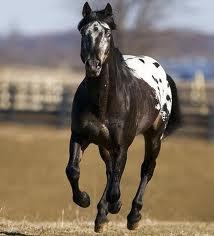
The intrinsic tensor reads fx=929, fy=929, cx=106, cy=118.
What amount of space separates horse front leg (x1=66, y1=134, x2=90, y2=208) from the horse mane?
1.19 metres

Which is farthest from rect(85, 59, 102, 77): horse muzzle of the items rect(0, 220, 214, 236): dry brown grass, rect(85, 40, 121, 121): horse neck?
rect(0, 220, 214, 236): dry brown grass

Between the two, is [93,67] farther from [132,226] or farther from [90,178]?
[90,178]

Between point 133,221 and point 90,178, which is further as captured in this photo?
point 90,178

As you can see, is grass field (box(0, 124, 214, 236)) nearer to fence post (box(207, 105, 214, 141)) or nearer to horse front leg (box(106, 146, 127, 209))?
fence post (box(207, 105, 214, 141))

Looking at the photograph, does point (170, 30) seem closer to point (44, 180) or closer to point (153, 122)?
point (44, 180)

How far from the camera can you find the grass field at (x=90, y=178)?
1936 centimetres

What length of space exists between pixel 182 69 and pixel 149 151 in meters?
71.6

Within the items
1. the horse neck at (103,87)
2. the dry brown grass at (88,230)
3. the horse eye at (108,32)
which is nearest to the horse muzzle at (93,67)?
the horse eye at (108,32)

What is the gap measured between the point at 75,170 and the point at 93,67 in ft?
4.15

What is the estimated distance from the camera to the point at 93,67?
878cm

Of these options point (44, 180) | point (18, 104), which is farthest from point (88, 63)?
point (18, 104)

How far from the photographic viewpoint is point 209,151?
27047mm

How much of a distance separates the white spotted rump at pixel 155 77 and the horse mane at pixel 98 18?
1319mm

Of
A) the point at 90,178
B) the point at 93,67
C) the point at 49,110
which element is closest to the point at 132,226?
the point at 93,67
